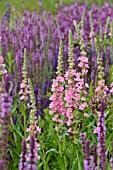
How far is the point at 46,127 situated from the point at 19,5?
345 inches

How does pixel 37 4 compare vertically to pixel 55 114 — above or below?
above

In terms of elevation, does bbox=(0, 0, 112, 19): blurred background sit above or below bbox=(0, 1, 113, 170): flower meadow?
above

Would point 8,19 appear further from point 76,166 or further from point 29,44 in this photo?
point 76,166

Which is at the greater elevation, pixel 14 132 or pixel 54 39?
pixel 54 39

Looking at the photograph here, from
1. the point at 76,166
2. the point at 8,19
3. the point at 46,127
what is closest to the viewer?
the point at 76,166

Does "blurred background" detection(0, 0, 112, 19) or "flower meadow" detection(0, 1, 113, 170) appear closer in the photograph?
"flower meadow" detection(0, 1, 113, 170)

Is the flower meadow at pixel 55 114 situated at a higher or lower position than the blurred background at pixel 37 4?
lower

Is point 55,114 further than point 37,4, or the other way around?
point 37,4

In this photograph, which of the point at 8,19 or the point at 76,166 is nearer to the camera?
the point at 76,166

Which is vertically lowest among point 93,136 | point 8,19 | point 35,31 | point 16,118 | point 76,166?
point 76,166

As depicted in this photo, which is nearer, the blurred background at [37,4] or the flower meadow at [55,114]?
the flower meadow at [55,114]

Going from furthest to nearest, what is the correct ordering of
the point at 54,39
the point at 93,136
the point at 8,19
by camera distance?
the point at 8,19, the point at 54,39, the point at 93,136

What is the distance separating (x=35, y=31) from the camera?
631 cm

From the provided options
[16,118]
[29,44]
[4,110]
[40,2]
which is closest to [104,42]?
[29,44]
